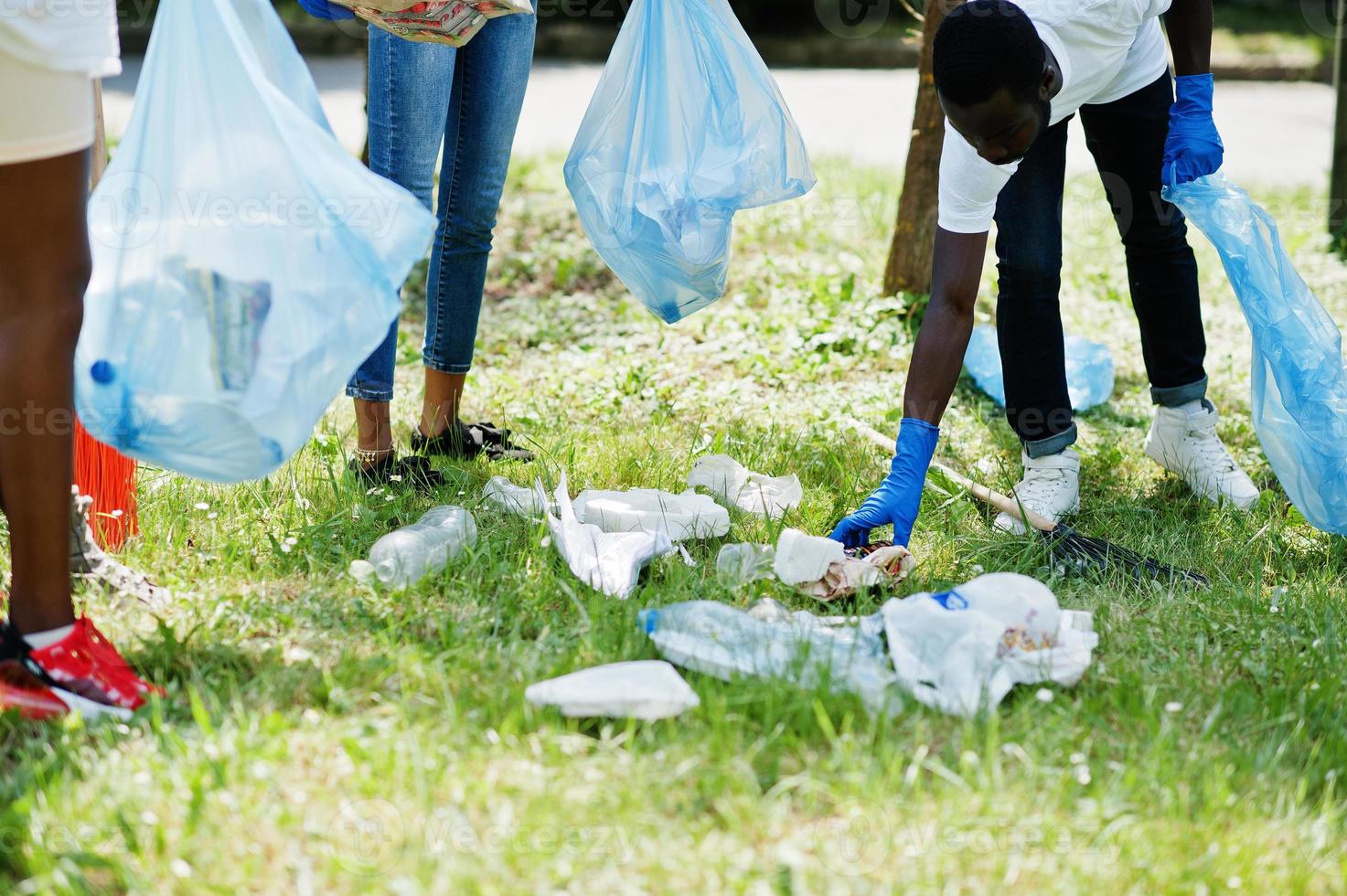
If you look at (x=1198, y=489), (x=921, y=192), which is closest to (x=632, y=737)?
(x=1198, y=489)

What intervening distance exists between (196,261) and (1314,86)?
9563mm

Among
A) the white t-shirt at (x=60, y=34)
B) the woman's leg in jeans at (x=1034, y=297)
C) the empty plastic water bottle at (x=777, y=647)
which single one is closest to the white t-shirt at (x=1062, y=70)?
the woman's leg in jeans at (x=1034, y=297)

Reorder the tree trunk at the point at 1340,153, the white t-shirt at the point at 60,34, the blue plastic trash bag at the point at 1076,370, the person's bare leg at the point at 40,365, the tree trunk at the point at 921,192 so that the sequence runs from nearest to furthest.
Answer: the white t-shirt at the point at 60,34, the person's bare leg at the point at 40,365, the blue plastic trash bag at the point at 1076,370, the tree trunk at the point at 921,192, the tree trunk at the point at 1340,153

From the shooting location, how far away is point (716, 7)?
2.64 m

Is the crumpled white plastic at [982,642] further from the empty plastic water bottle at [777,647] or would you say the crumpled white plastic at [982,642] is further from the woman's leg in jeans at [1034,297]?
the woman's leg in jeans at [1034,297]

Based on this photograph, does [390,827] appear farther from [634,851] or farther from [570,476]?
[570,476]

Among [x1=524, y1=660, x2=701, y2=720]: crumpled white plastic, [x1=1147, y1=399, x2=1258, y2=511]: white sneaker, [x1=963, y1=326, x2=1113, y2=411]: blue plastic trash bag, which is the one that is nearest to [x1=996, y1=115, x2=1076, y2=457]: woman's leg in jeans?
[x1=1147, y1=399, x2=1258, y2=511]: white sneaker

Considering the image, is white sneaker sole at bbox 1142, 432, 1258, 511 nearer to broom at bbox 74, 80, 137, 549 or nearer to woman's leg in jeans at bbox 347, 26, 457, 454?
woman's leg in jeans at bbox 347, 26, 457, 454

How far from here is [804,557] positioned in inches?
86.0

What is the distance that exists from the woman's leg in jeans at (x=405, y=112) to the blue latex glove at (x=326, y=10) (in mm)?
84

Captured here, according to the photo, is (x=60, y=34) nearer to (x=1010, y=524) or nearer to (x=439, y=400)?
(x=439, y=400)

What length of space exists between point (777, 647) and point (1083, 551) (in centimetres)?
84

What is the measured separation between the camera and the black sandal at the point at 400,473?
2615mm

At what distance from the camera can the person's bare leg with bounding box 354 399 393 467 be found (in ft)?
8.64
